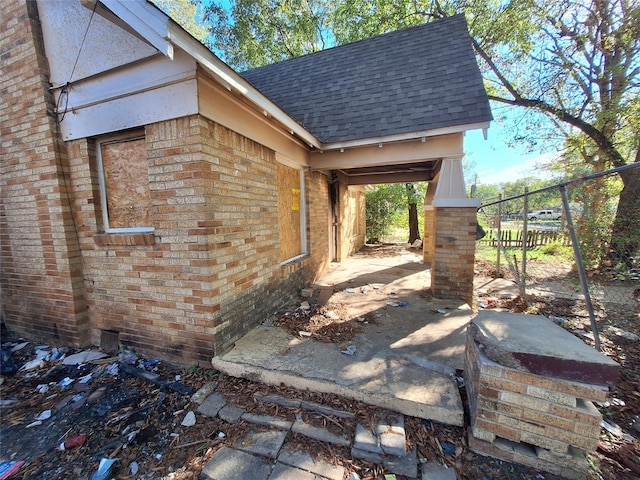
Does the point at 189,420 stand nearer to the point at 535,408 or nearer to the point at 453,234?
the point at 535,408

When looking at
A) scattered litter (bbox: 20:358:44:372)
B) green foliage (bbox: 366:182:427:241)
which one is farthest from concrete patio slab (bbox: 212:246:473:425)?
green foliage (bbox: 366:182:427:241)

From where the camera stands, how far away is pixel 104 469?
6.30 feet

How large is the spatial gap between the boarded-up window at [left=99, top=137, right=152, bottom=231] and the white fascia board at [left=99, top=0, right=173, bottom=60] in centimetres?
122

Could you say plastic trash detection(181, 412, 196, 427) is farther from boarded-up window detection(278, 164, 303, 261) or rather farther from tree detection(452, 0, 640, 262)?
tree detection(452, 0, 640, 262)

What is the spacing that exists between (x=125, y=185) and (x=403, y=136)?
426cm

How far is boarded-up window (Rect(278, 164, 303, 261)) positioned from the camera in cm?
470

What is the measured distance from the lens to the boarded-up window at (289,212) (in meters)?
4.70

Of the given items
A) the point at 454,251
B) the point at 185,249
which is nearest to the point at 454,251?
the point at 454,251

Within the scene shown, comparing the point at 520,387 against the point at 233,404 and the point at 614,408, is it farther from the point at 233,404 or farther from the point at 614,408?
the point at 233,404

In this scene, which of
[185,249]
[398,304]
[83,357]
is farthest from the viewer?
[398,304]

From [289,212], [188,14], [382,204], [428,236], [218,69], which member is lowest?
[428,236]

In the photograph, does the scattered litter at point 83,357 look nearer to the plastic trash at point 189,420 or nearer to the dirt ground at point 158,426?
the dirt ground at point 158,426

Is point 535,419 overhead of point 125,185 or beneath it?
beneath

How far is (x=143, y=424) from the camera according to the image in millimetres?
2350
